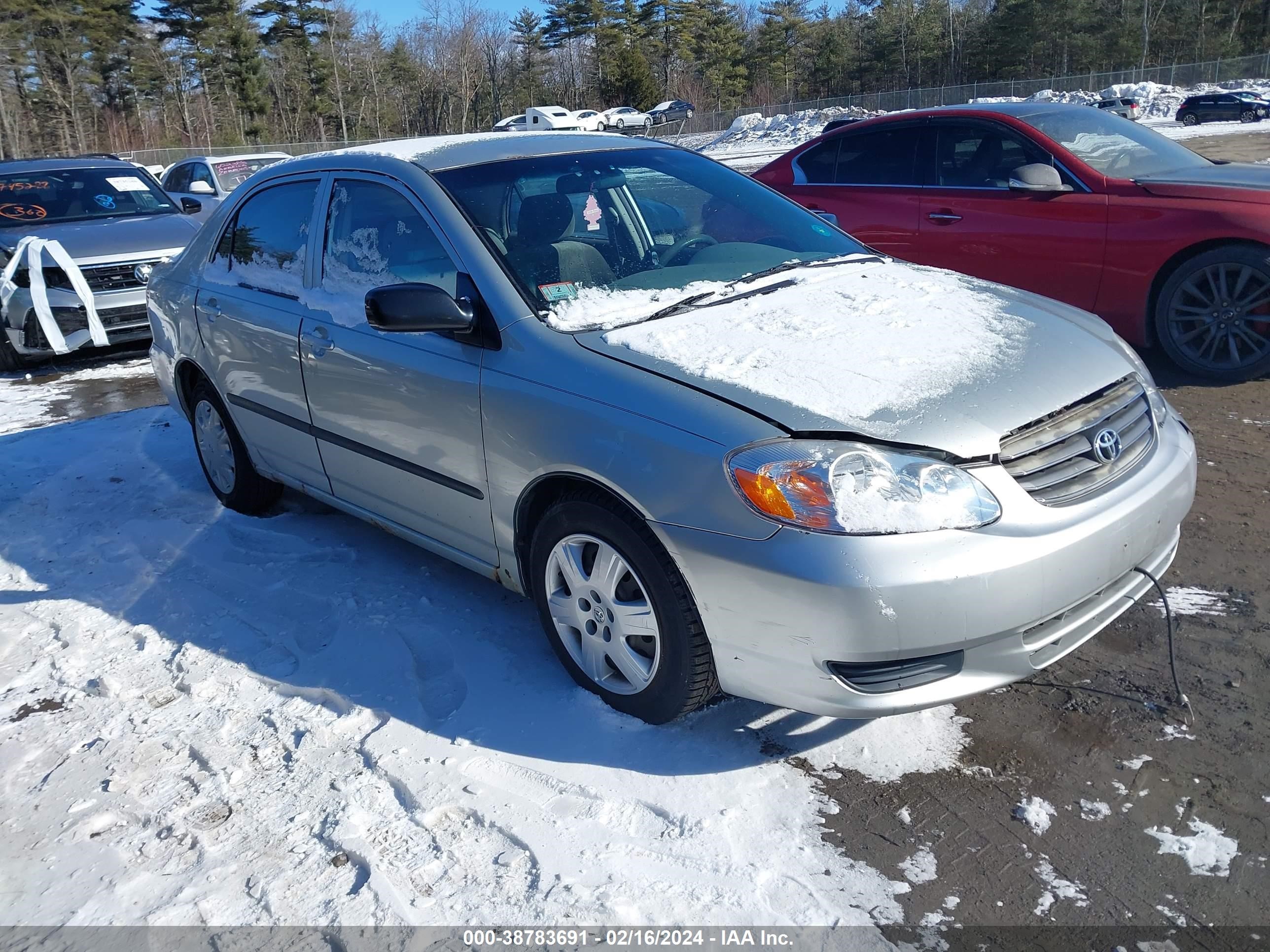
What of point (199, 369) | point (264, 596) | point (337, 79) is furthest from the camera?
point (337, 79)

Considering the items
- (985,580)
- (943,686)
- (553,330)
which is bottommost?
(943,686)

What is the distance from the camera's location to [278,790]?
2.82m

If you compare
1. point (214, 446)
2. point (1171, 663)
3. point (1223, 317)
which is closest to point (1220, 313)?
point (1223, 317)

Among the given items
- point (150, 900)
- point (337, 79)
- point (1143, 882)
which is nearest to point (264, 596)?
point (150, 900)

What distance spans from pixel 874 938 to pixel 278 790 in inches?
66.2

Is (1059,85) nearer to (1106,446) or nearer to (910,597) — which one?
(1106,446)

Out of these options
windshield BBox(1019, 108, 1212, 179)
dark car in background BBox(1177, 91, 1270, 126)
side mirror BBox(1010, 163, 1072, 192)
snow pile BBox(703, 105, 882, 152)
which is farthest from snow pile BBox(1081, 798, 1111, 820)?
snow pile BBox(703, 105, 882, 152)

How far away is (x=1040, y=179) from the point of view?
5980 mm

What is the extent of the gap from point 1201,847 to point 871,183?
18.2 ft

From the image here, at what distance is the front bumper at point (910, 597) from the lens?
238 centimetres

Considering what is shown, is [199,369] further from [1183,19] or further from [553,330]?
[1183,19]

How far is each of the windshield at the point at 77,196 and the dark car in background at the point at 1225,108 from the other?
36.7 m

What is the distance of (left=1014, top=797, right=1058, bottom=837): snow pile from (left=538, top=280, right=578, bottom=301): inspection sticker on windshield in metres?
1.99

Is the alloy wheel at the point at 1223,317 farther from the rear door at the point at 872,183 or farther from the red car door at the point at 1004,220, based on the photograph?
the rear door at the point at 872,183
